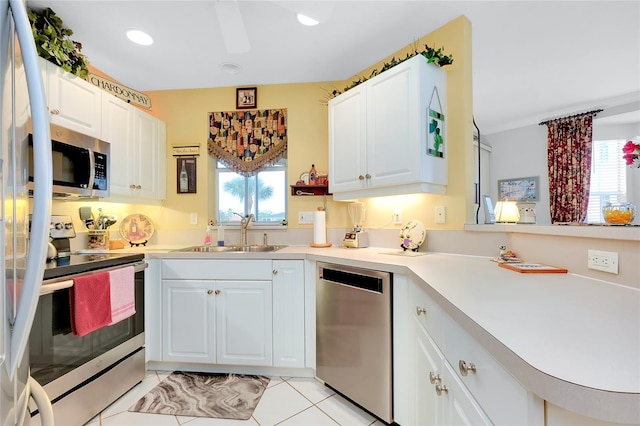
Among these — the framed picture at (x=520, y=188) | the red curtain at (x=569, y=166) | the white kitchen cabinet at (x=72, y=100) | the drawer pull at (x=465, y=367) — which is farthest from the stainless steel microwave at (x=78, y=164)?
the red curtain at (x=569, y=166)

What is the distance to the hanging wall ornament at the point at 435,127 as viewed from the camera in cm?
188

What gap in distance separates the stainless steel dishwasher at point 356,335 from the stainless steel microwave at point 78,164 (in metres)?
1.60

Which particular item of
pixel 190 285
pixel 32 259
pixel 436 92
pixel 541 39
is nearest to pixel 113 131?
pixel 190 285

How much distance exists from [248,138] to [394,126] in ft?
4.69

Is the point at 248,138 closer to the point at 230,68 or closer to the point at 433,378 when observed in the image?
the point at 230,68

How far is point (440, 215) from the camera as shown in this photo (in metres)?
2.01

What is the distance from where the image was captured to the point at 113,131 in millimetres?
2207

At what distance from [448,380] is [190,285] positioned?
1790mm

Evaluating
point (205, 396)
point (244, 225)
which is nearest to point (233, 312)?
point (205, 396)

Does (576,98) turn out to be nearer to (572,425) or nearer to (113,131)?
(572,425)

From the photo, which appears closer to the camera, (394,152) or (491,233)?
(491,233)

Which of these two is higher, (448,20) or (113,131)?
(448,20)

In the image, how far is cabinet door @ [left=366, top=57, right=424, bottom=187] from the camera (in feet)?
6.07

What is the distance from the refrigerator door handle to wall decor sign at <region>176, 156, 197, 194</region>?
2.25 metres
